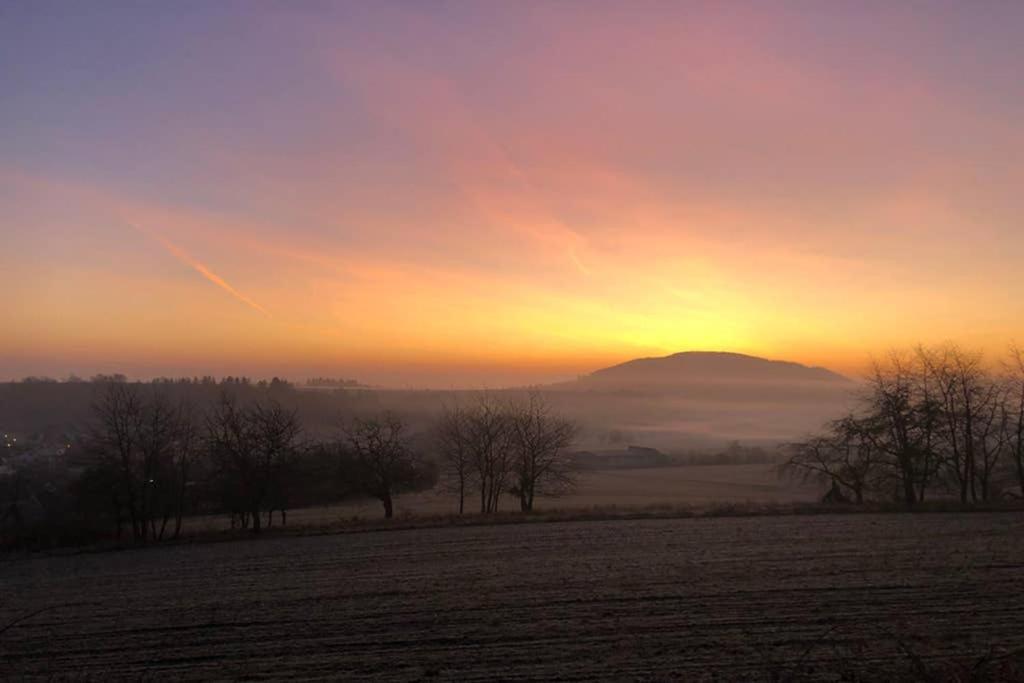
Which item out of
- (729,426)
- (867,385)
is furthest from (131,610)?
(729,426)

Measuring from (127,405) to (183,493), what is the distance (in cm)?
568

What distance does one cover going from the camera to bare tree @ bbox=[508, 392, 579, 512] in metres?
39.3

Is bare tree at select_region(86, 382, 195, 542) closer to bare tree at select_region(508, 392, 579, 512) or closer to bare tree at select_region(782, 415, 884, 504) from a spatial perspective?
bare tree at select_region(508, 392, 579, 512)

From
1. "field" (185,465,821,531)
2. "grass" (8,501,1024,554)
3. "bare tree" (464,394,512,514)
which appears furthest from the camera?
"bare tree" (464,394,512,514)

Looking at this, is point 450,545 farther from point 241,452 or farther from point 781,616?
point 241,452

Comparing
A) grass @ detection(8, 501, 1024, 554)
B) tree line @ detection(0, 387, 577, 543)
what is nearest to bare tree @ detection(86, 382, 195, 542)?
tree line @ detection(0, 387, 577, 543)

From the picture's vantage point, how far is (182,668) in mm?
12727

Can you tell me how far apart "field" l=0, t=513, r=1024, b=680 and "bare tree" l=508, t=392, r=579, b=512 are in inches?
553

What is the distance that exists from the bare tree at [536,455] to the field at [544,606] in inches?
553

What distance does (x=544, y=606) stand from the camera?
50.8 ft

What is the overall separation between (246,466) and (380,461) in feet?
24.8

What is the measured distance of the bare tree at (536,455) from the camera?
39312mm

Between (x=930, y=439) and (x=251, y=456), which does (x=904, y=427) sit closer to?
(x=930, y=439)

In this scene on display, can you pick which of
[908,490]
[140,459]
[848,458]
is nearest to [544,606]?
[908,490]
